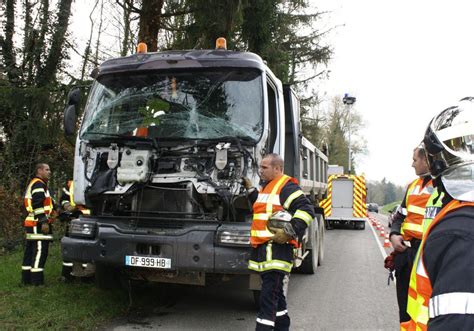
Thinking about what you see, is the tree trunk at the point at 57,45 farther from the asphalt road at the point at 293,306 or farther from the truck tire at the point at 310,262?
the truck tire at the point at 310,262

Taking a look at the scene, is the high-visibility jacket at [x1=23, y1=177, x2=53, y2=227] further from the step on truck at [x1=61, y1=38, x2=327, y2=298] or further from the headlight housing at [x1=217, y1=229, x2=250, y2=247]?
the headlight housing at [x1=217, y1=229, x2=250, y2=247]

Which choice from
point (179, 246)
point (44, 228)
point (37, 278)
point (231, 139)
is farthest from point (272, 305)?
point (44, 228)

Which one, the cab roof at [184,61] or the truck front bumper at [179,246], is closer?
the truck front bumper at [179,246]

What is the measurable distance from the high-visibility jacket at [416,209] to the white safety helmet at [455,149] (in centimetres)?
248

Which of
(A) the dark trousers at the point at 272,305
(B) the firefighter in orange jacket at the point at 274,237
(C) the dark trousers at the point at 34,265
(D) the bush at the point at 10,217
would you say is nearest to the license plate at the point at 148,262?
(B) the firefighter in orange jacket at the point at 274,237

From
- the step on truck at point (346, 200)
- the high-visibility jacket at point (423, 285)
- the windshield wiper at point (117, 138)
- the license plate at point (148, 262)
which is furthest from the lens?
the step on truck at point (346, 200)

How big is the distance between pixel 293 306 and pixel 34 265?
3.51 metres

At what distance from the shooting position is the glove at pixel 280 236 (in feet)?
12.7

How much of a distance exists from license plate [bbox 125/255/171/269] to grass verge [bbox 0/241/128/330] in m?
0.78

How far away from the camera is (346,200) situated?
19.2 metres

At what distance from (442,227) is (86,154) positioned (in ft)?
14.4

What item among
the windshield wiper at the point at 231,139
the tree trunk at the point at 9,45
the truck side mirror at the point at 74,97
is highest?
the tree trunk at the point at 9,45

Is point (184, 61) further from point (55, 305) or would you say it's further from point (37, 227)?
point (37, 227)

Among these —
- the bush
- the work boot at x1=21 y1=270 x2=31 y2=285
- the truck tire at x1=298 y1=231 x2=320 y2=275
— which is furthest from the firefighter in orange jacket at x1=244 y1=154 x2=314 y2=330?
the bush
